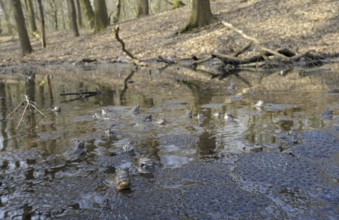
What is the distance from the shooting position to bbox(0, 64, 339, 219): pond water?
3035mm

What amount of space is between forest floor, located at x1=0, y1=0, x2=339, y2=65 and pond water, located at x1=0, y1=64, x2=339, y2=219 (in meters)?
5.25

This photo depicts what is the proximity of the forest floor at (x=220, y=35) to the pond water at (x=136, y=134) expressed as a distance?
5.25 m

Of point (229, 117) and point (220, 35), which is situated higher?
point (220, 35)

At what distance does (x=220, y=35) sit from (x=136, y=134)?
36.9ft

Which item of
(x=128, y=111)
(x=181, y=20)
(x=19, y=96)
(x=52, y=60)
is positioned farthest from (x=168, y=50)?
(x=128, y=111)

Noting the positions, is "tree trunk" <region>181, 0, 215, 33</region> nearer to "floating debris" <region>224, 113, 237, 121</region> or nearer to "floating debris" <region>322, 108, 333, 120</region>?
"floating debris" <region>224, 113, 237, 121</region>

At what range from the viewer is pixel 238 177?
3.32m

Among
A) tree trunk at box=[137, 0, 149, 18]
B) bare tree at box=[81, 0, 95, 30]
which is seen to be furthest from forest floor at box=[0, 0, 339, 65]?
tree trunk at box=[137, 0, 149, 18]

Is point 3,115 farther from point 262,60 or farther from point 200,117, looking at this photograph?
point 262,60

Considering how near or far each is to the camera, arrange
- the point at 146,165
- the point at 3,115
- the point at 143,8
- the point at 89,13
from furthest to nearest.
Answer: the point at 143,8 < the point at 89,13 < the point at 3,115 < the point at 146,165

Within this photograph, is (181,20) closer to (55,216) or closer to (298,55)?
(298,55)

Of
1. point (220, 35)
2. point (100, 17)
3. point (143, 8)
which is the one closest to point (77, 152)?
point (220, 35)

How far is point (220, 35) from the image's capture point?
50.1 feet

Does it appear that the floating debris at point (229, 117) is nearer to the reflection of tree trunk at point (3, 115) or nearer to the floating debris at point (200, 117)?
the floating debris at point (200, 117)
